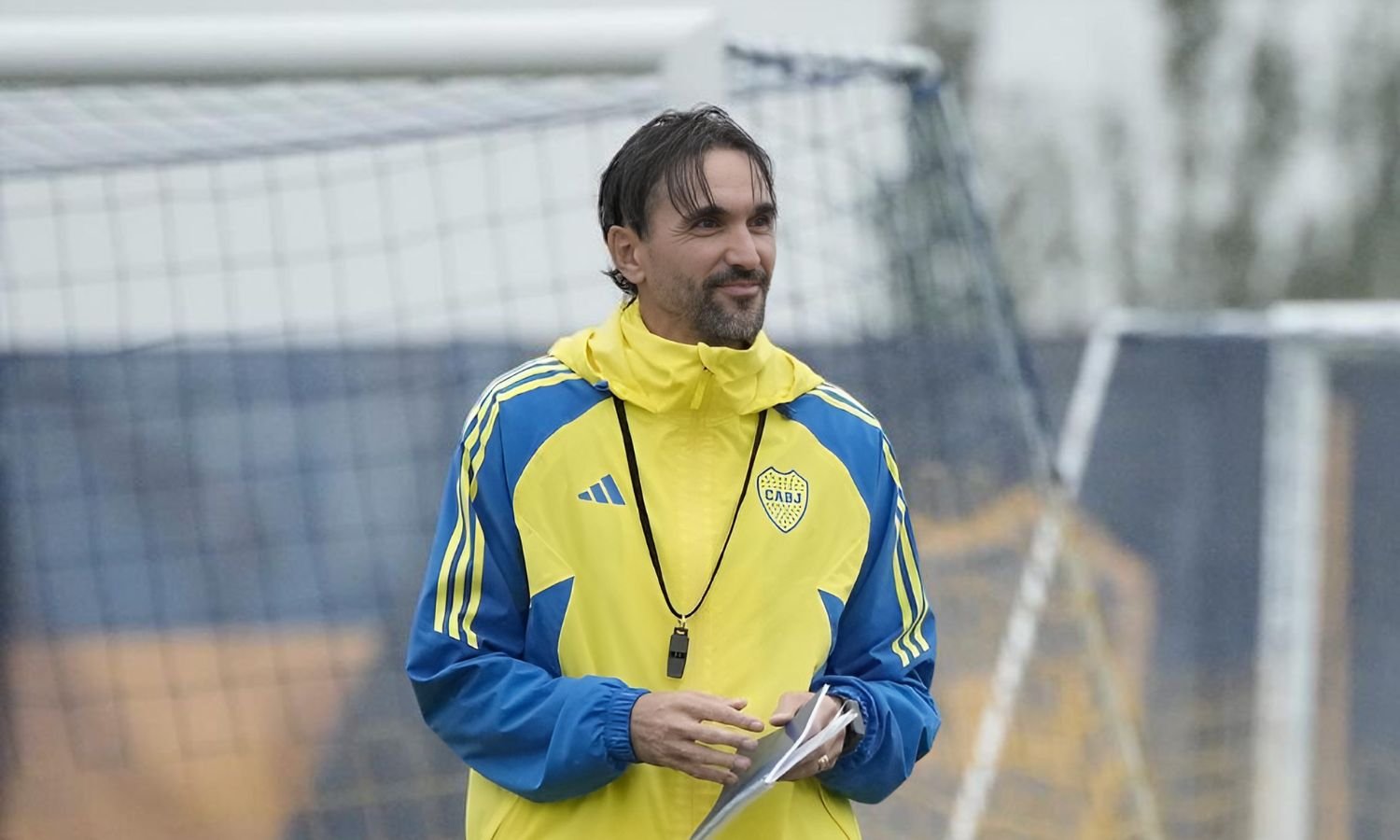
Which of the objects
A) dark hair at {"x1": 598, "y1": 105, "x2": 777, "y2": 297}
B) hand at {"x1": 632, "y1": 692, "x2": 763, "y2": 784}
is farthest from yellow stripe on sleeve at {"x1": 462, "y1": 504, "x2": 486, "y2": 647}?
dark hair at {"x1": 598, "y1": 105, "x2": 777, "y2": 297}

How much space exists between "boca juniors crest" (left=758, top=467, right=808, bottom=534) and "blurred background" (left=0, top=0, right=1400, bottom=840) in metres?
1.64

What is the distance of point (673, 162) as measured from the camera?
103 inches

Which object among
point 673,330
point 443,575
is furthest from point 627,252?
point 443,575

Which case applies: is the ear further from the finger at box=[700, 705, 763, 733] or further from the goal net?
the goal net

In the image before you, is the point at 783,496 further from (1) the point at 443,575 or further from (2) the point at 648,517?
(1) the point at 443,575

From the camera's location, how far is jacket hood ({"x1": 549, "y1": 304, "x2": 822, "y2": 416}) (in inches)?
101

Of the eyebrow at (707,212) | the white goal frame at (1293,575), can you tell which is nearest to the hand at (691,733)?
the eyebrow at (707,212)

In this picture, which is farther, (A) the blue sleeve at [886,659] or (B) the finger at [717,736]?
(A) the blue sleeve at [886,659]

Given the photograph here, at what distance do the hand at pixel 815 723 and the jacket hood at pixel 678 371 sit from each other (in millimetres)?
380

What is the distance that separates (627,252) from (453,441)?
4576 mm

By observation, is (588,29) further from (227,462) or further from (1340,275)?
(1340,275)

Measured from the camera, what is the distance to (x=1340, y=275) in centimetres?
2042

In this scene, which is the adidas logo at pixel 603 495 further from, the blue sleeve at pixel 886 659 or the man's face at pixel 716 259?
the blue sleeve at pixel 886 659

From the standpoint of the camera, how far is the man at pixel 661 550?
100 inches
